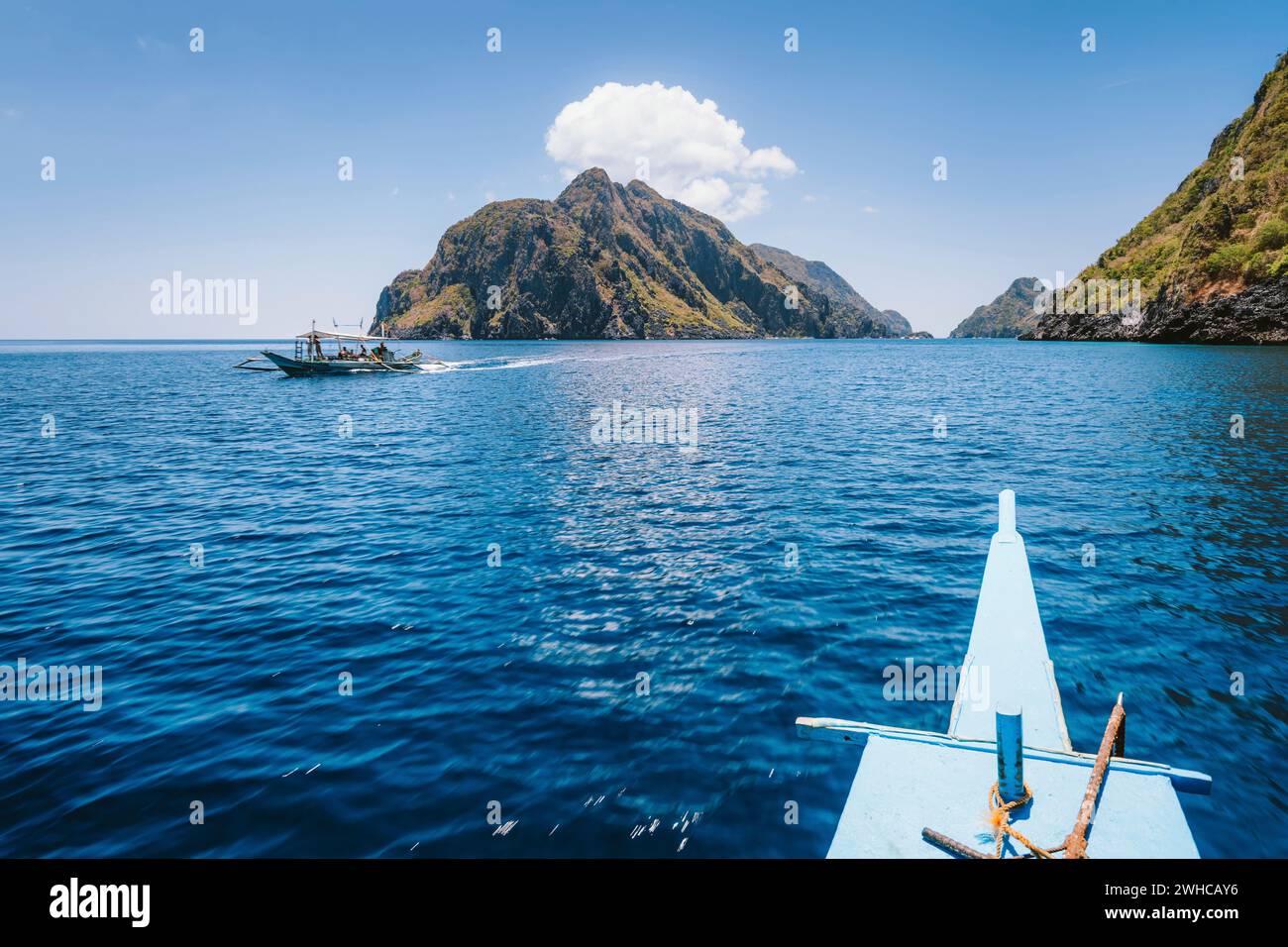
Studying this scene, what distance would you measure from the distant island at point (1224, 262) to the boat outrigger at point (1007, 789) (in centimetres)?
15454

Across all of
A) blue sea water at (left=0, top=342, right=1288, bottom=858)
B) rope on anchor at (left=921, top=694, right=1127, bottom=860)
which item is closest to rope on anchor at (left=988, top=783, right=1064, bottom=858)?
rope on anchor at (left=921, top=694, right=1127, bottom=860)

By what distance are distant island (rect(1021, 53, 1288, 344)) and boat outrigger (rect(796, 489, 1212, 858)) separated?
155 m

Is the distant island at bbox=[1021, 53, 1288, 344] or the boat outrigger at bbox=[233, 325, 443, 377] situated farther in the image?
the distant island at bbox=[1021, 53, 1288, 344]

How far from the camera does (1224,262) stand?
127 m

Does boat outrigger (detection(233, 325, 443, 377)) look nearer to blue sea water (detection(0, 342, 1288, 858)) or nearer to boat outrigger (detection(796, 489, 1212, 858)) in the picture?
blue sea water (detection(0, 342, 1288, 858))

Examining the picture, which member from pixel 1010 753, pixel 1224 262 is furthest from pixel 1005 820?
pixel 1224 262

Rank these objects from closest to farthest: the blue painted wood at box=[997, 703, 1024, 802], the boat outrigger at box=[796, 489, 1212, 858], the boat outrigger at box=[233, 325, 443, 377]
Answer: the boat outrigger at box=[796, 489, 1212, 858]
the blue painted wood at box=[997, 703, 1024, 802]
the boat outrigger at box=[233, 325, 443, 377]

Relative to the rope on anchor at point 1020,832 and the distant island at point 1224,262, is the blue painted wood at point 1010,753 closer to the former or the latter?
the rope on anchor at point 1020,832

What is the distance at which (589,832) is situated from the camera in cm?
838

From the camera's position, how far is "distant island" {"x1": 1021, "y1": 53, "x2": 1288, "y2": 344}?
11888cm

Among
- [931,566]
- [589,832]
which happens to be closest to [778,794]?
[589,832]

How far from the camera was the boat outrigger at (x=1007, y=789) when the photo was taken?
6508 mm

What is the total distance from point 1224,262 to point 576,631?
16946 cm

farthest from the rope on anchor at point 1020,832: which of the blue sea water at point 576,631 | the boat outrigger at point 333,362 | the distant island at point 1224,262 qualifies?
the distant island at point 1224,262
